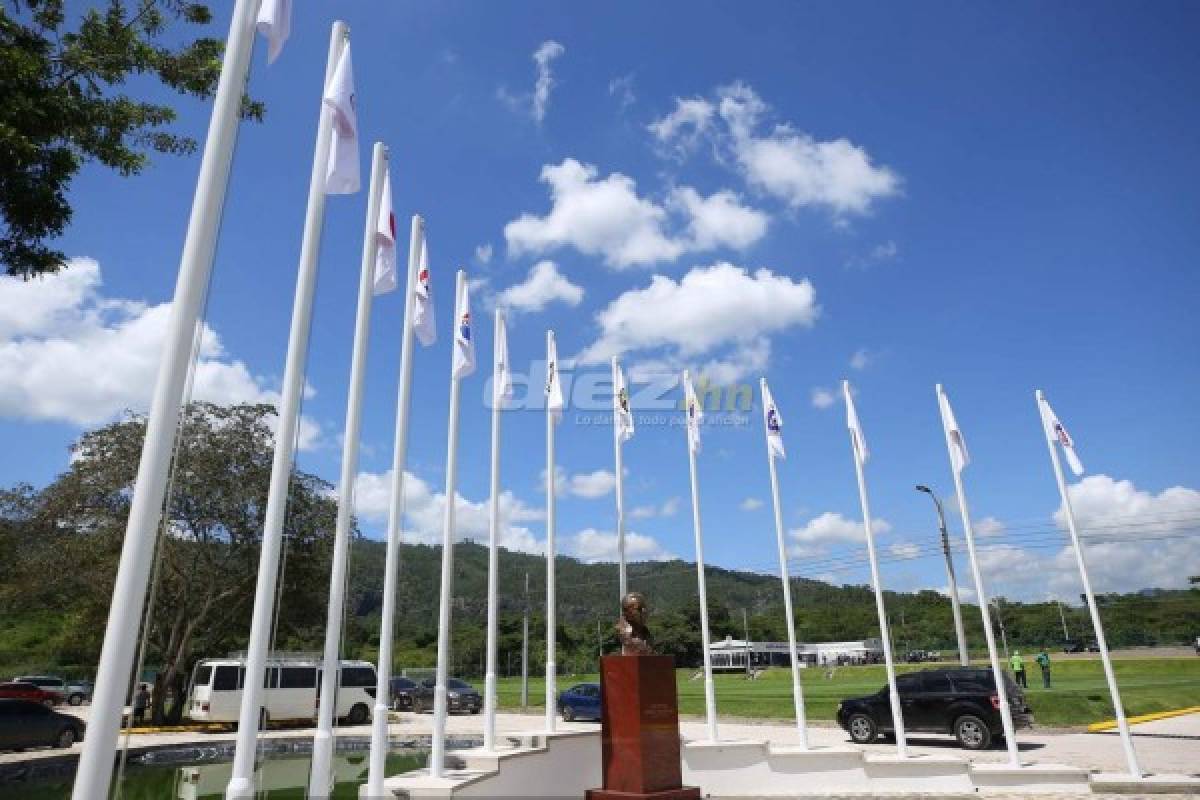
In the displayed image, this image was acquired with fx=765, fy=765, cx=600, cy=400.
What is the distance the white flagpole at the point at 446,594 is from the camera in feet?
35.6

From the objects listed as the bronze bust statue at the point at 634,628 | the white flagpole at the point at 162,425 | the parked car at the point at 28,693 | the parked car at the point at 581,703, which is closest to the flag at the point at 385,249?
the white flagpole at the point at 162,425

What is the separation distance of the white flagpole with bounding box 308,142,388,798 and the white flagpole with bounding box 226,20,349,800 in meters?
0.86

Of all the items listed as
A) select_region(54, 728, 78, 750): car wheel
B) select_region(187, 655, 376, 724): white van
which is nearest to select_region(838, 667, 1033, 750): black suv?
select_region(187, 655, 376, 724): white van

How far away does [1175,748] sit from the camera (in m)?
17.4

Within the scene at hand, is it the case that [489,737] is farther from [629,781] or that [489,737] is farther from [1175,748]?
[1175,748]

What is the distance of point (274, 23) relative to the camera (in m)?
6.77

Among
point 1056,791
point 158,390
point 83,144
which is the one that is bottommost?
point 1056,791

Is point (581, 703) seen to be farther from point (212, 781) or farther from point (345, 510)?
point (345, 510)

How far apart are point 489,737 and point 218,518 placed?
19665 mm

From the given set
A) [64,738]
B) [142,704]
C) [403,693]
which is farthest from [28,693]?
[403,693]

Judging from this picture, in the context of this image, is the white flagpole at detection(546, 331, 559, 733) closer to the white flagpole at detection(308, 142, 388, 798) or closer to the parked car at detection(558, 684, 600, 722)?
the white flagpole at detection(308, 142, 388, 798)

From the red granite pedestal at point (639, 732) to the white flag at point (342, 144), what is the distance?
738cm

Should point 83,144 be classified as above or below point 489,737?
above

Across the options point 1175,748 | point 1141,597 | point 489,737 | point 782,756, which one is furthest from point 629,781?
point 1141,597
